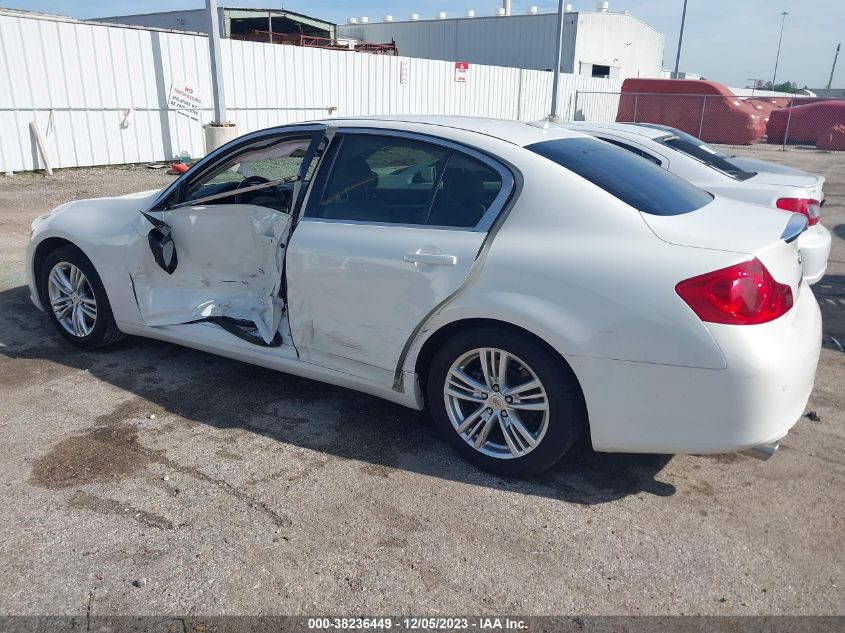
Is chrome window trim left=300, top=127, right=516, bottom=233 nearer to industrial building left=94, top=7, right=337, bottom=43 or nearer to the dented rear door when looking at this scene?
the dented rear door

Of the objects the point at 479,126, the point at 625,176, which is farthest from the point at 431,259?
the point at 625,176

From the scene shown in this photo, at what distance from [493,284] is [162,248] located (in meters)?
2.40

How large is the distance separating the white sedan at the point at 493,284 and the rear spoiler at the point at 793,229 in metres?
0.02

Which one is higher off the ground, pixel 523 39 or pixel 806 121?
pixel 523 39

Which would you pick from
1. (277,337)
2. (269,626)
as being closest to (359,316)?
(277,337)

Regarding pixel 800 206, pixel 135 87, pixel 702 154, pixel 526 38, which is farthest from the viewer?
pixel 526 38

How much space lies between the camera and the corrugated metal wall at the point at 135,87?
12680mm

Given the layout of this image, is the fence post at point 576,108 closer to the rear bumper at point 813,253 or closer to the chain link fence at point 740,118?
the chain link fence at point 740,118

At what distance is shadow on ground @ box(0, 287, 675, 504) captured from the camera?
3.39 m

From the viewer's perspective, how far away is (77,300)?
15.8 ft

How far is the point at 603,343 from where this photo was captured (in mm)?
2902

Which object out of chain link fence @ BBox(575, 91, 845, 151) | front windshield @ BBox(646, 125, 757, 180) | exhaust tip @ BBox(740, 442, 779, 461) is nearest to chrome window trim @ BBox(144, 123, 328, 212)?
exhaust tip @ BBox(740, 442, 779, 461)

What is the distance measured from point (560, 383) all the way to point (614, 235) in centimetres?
69

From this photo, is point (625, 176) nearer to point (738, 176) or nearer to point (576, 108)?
point (738, 176)
